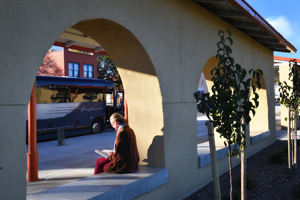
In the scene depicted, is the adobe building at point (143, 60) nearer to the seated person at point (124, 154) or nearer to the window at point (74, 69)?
the seated person at point (124, 154)

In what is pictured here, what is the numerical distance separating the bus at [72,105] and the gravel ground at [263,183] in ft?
32.4

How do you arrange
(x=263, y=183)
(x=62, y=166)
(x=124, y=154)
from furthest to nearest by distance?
(x=62, y=166)
(x=263, y=183)
(x=124, y=154)

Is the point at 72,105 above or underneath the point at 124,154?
above

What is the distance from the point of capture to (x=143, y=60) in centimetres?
509

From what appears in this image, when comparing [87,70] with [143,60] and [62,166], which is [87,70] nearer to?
[62,166]

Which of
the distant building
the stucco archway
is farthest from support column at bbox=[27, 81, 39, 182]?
the distant building

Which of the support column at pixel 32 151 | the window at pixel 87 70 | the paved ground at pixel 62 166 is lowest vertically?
the paved ground at pixel 62 166

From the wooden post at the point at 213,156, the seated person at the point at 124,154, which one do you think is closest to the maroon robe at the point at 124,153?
the seated person at the point at 124,154

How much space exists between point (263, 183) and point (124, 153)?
11.9 ft

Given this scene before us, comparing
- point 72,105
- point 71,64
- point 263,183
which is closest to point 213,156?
point 263,183

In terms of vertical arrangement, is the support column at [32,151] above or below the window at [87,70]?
below

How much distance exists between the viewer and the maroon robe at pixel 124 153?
4.83 meters

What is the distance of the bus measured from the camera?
15.2 meters

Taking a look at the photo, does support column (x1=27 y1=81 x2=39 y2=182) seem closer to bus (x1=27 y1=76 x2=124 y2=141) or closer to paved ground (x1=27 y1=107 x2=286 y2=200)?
paved ground (x1=27 y1=107 x2=286 y2=200)
